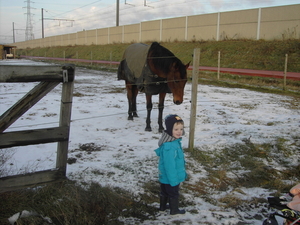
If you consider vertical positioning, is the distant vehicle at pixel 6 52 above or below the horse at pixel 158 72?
above

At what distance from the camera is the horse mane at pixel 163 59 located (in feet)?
16.2

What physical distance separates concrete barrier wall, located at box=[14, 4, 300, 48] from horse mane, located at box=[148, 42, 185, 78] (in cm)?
1848

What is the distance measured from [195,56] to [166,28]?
28.2 meters

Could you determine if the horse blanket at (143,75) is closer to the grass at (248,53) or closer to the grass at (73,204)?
the grass at (73,204)

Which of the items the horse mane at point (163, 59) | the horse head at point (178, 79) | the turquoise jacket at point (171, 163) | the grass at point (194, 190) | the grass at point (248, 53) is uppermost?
the grass at point (248, 53)

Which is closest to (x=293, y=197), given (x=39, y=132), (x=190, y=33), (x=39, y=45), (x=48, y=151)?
(x=39, y=132)

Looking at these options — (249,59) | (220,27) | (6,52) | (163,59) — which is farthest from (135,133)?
(6,52)

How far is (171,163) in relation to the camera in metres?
2.57

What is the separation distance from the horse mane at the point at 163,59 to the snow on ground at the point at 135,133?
1.37 metres

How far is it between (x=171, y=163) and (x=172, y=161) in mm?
22

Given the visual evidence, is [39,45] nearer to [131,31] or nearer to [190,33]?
[131,31]

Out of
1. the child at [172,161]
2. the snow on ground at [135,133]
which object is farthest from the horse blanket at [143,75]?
the child at [172,161]

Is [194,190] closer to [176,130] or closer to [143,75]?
[176,130]

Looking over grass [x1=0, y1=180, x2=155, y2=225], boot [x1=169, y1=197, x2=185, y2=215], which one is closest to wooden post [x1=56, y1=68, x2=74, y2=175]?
grass [x1=0, y1=180, x2=155, y2=225]
